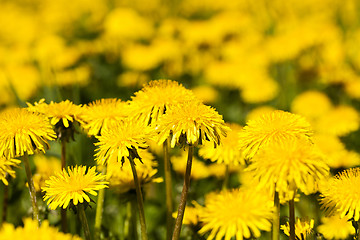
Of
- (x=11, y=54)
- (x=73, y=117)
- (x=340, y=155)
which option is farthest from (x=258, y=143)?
(x=11, y=54)

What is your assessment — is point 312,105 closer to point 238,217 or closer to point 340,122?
point 340,122

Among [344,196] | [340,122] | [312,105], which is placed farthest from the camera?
[312,105]

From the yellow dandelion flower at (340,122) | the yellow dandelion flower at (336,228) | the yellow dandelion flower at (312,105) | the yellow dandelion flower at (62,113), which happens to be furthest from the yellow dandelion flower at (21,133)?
the yellow dandelion flower at (312,105)

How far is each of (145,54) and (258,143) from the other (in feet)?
10.2

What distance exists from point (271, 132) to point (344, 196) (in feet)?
0.92

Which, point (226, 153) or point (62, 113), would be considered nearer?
point (62, 113)

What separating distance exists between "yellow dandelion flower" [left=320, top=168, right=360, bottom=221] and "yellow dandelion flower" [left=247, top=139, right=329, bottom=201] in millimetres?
158

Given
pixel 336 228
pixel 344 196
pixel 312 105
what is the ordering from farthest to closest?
pixel 312 105, pixel 336 228, pixel 344 196

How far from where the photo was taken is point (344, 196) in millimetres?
1459

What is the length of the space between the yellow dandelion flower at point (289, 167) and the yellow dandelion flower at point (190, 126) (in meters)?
0.20

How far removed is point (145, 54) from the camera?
4.51 m

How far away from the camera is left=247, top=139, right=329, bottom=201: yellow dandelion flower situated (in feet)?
4.25

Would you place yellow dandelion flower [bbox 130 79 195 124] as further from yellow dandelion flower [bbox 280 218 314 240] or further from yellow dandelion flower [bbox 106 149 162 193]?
yellow dandelion flower [bbox 280 218 314 240]

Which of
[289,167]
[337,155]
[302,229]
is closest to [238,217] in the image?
[289,167]
